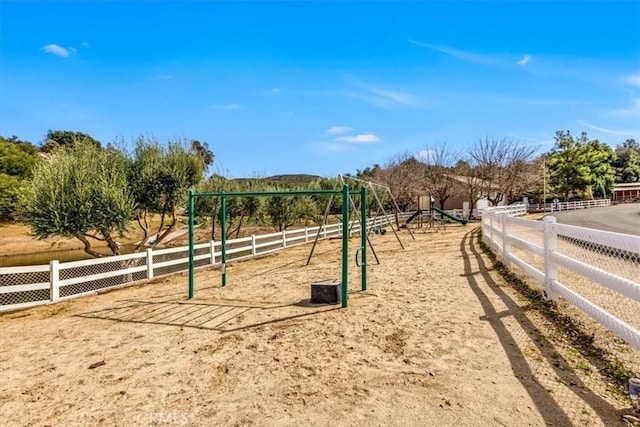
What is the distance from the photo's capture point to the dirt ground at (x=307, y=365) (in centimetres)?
274

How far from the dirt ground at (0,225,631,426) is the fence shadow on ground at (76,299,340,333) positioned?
36 millimetres

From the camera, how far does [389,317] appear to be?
500 cm

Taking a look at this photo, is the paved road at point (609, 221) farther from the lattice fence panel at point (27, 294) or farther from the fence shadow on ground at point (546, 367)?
the lattice fence panel at point (27, 294)

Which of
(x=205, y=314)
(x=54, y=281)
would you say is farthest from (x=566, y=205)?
(x=54, y=281)

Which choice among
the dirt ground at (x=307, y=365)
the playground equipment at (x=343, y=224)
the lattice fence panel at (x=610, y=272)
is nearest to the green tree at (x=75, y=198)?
the dirt ground at (x=307, y=365)

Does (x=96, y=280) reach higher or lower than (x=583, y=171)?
A: lower

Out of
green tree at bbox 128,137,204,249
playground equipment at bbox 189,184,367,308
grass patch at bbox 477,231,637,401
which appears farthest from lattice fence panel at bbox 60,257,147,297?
grass patch at bbox 477,231,637,401

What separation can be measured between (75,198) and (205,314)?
728 centimetres

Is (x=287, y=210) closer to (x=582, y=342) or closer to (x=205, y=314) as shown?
(x=205, y=314)

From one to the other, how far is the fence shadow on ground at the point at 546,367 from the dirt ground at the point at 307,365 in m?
0.01

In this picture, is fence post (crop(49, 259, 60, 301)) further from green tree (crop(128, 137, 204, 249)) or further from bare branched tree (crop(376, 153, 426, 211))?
bare branched tree (crop(376, 153, 426, 211))

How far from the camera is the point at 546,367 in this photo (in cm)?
322

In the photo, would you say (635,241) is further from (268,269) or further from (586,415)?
(268,269)

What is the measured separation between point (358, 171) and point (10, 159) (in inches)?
1841
